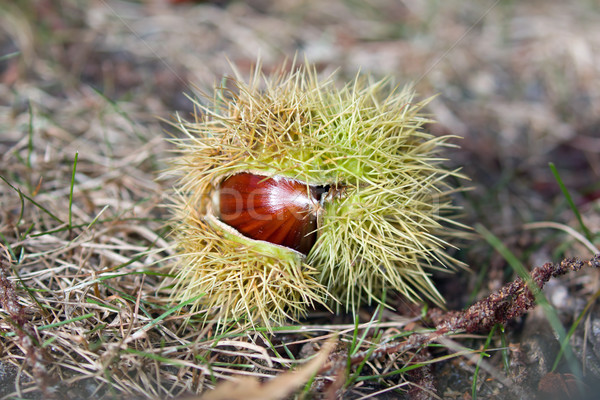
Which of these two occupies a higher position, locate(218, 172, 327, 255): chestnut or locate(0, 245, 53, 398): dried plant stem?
locate(218, 172, 327, 255): chestnut

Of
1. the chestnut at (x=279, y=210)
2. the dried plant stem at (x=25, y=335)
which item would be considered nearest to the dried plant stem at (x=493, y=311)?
the chestnut at (x=279, y=210)

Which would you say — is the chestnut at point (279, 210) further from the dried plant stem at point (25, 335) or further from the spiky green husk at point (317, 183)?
the dried plant stem at point (25, 335)

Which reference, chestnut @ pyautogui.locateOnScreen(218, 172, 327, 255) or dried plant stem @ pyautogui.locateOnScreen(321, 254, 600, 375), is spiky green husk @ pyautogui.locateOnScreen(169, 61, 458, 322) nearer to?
chestnut @ pyautogui.locateOnScreen(218, 172, 327, 255)

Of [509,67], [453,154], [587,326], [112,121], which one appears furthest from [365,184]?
[509,67]

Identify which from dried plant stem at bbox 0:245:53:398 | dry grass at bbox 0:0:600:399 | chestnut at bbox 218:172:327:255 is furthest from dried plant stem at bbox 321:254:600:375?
dried plant stem at bbox 0:245:53:398

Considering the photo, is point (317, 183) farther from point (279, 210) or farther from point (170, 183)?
point (170, 183)

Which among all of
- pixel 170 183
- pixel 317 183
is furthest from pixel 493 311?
pixel 170 183

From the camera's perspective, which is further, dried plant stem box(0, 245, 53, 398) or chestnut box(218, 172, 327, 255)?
chestnut box(218, 172, 327, 255)
